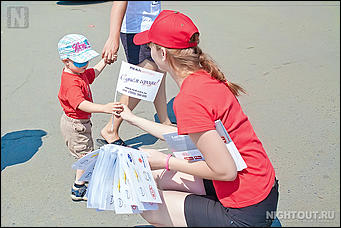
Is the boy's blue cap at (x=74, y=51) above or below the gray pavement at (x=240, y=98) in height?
above

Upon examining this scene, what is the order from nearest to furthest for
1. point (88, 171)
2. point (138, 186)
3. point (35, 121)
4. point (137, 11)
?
point (138, 186)
point (88, 171)
point (137, 11)
point (35, 121)

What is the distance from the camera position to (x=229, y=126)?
2197 mm

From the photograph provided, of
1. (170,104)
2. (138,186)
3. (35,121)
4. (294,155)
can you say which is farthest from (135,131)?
(138,186)

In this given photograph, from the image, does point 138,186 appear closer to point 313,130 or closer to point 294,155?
point 294,155

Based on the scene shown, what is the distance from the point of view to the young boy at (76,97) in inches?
112

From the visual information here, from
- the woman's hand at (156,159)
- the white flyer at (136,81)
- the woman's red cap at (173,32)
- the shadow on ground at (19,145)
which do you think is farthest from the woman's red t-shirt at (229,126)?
the shadow on ground at (19,145)

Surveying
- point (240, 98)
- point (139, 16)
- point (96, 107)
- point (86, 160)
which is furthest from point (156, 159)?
point (240, 98)

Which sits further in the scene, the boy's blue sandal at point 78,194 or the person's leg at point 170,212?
the boy's blue sandal at point 78,194

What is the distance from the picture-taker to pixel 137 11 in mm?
3564

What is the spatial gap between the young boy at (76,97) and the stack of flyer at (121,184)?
55 centimetres

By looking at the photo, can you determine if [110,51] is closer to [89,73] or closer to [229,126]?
[89,73]

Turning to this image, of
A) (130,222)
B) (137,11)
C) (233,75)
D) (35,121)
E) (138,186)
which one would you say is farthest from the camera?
(233,75)

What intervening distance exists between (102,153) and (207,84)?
68 centimetres
